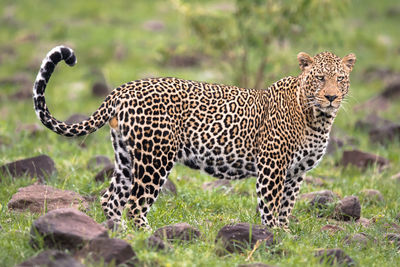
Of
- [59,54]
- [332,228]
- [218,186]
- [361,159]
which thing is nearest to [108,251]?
[59,54]

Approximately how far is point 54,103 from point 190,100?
10.5 m

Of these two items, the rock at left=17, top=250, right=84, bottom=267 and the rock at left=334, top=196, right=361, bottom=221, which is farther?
the rock at left=334, top=196, right=361, bottom=221

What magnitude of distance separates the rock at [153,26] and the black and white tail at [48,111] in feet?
60.0

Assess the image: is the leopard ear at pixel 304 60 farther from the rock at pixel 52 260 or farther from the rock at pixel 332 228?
the rock at pixel 52 260

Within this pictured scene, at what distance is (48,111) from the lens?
26.7 ft

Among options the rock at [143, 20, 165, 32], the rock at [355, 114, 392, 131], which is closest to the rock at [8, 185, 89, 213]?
the rock at [355, 114, 392, 131]

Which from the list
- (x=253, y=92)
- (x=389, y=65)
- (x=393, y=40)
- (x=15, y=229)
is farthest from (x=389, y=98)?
(x=15, y=229)

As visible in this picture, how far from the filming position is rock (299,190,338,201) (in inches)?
392

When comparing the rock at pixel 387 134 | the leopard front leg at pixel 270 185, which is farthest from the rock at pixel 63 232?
the rock at pixel 387 134

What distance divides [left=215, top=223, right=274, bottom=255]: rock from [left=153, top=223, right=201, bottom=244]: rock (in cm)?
29

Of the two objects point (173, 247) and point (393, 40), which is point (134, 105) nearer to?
point (173, 247)

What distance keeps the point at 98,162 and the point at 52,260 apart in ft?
17.8

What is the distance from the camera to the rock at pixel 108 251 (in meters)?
6.38

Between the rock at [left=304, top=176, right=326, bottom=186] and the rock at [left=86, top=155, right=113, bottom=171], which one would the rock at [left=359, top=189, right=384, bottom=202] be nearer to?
the rock at [left=304, top=176, right=326, bottom=186]
